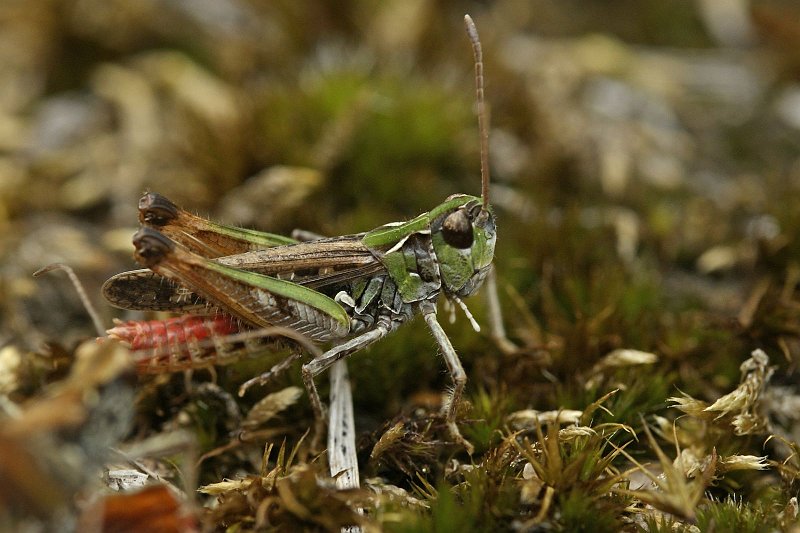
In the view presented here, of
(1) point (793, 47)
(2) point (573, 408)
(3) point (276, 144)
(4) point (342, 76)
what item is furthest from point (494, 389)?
(1) point (793, 47)

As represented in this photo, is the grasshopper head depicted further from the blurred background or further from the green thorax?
the blurred background

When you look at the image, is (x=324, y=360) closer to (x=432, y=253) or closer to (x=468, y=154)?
(x=432, y=253)

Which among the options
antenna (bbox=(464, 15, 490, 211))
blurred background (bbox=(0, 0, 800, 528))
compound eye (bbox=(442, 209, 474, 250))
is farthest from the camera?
blurred background (bbox=(0, 0, 800, 528))

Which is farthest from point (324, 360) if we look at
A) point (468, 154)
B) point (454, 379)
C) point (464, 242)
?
point (468, 154)

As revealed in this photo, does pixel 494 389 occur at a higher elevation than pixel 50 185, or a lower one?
lower

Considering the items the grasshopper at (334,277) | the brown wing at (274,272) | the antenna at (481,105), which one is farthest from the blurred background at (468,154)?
the antenna at (481,105)

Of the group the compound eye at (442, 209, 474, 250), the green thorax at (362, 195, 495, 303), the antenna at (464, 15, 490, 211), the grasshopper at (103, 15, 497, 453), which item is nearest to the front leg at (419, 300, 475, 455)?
the grasshopper at (103, 15, 497, 453)

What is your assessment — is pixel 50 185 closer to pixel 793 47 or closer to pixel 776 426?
pixel 776 426
